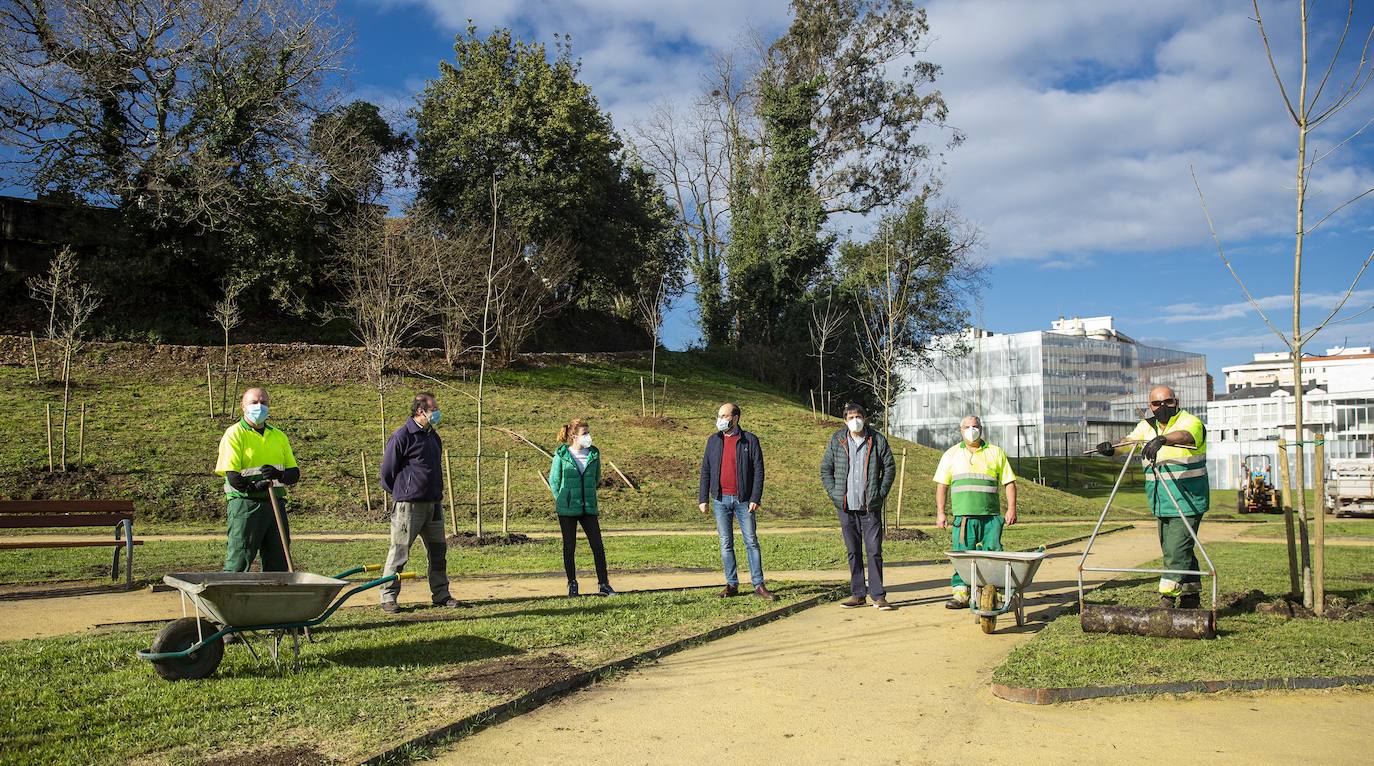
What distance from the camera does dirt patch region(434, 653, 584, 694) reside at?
5.73m

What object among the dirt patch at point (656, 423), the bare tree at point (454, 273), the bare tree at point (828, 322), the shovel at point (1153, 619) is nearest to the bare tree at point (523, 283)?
the bare tree at point (454, 273)

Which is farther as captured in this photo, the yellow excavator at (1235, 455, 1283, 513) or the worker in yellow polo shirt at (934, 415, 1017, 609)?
the yellow excavator at (1235, 455, 1283, 513)

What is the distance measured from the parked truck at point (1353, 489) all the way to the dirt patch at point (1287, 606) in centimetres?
2492

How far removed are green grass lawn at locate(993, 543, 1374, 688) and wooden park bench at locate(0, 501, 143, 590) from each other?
8.91 meters

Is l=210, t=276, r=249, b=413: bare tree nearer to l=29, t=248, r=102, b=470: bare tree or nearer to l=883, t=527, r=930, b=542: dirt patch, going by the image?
l=29, t=248, r=102, b=470: bare tree

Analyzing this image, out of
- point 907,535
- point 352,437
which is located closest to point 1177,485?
point 907,535

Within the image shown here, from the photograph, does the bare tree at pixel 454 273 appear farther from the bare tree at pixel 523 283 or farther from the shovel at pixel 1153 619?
the shovel at pixel 1153 619

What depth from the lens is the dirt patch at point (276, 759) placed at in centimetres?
429

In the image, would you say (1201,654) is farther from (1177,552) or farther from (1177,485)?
(1177,485)

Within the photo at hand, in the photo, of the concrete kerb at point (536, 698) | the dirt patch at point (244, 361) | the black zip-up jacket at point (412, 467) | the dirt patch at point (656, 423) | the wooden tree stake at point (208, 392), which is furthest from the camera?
the dirt patch at point (656, 423)

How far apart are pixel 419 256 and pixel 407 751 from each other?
2731cm

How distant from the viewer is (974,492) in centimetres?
876

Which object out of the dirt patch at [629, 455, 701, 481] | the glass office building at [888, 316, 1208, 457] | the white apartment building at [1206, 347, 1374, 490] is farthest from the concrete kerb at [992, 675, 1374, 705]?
the glass office building at [888, 316, 1208, 457]

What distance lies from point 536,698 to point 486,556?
26.8 feet
